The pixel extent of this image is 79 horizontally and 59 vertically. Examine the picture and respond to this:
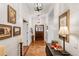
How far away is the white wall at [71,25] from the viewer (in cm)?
150

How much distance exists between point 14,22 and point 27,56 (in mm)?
546

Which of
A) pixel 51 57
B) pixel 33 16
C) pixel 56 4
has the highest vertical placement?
pixel 56 4

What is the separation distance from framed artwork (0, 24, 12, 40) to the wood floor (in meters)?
0.42

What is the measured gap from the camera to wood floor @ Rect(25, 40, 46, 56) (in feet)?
5.51

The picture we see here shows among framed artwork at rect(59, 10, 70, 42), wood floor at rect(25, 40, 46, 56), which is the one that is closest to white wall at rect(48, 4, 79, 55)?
framed artwork at rect(59, 10, 70, 42)

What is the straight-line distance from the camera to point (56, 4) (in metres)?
1.62

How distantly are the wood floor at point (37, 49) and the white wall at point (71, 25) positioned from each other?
0.17m

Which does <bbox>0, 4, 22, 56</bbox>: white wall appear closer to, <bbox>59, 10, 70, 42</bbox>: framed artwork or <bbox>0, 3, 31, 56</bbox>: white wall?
<bbox>0, 3, 31, 56</bbox>: white wall

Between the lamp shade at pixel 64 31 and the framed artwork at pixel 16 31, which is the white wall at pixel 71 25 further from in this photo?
the framed artwork at pixel 16 31

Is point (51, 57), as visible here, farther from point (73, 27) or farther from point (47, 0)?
point (47, 0)

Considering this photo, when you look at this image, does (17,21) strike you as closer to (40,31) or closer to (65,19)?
(40,31)

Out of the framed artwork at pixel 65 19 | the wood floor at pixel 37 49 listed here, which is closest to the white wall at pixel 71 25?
the framed artwork at pixel 65 19

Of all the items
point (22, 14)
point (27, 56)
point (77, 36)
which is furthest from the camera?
point (22, 14)

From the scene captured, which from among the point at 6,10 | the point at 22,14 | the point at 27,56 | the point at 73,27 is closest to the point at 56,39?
the point at 73,27
